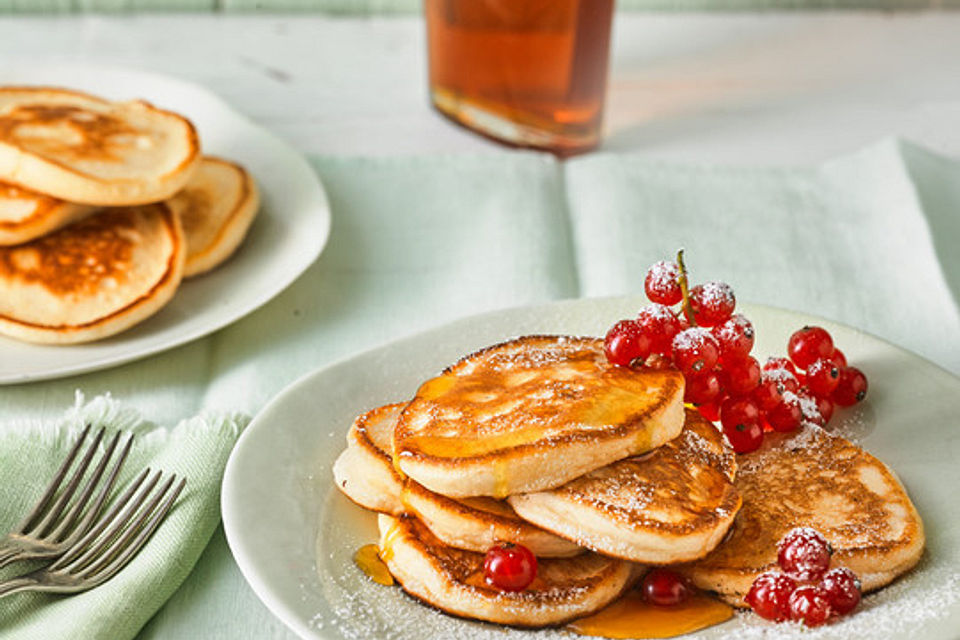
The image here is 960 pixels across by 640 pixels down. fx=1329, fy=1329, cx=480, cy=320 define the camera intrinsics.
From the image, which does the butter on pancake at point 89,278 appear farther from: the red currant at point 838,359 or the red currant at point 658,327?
the red currant at point 838,359

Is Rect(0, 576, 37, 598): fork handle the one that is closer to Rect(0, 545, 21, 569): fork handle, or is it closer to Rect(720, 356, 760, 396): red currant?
Rect(0, 545, 21, 569): fork handle

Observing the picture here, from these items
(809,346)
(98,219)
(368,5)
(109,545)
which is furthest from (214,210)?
(368,5)

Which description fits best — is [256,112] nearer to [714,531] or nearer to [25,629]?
[25,629]

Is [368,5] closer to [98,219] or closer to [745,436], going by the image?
[98,219]

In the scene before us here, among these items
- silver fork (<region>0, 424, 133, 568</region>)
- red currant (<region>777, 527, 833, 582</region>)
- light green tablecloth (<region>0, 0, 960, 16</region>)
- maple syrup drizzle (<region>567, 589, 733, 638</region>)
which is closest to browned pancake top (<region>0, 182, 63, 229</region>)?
silver fork (<region>0, 424, 133, 568</region>)

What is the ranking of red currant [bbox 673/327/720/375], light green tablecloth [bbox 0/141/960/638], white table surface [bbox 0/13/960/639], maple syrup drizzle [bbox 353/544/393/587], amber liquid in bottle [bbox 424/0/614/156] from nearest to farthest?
maple syrup drizzle [bbox 353/544/393/587] < red currant [bbox 673/327/720/375] < light green tablecloth [bbox 0/141/960/638] < amber liquid in bottle [bbox 424/0/614/156] < white table surface [bbox 0/13/960/639]

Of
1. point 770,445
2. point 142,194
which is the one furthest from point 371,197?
point 770,445

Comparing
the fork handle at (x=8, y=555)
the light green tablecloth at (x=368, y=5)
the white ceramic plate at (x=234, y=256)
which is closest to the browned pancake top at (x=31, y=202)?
the white ceramic plate at (x=234, y=256)
